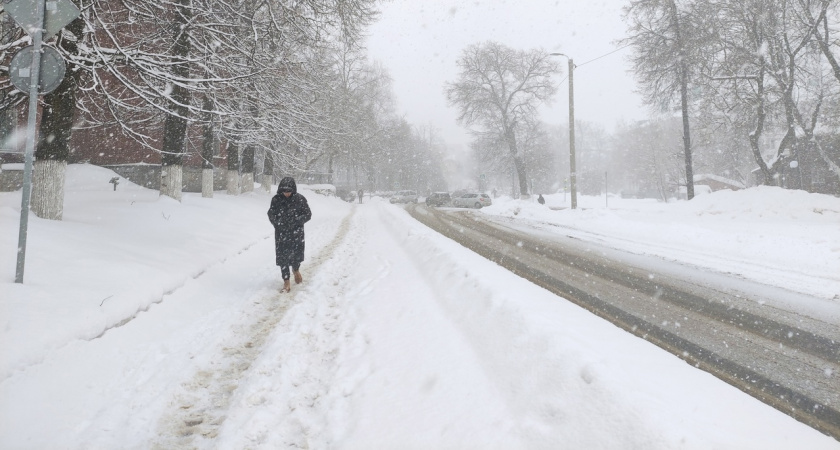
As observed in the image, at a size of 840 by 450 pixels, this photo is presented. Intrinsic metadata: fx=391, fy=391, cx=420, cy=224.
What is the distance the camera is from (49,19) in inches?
164

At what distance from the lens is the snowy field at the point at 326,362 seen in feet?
8.02

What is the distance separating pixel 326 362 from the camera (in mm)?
3686

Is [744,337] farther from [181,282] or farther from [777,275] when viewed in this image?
[181,282]

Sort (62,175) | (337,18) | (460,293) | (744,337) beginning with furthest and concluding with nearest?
(337,18) < (62,175) < (460,293) < (744,337)

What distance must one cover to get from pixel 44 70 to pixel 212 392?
3920 millimetres

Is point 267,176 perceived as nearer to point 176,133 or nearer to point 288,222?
point 176,133

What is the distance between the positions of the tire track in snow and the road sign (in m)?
3.78

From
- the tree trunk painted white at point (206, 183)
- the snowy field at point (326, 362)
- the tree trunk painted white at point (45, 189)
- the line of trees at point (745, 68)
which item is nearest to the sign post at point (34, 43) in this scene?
the snowy field at point (326, 362)

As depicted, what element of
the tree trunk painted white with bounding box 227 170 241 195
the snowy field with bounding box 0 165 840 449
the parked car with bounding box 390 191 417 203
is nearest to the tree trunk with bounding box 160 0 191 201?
the snowy field with bounding box 0 165 840 449

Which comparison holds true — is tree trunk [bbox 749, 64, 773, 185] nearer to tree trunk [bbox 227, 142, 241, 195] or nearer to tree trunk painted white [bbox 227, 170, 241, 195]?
tree trunk [bbox 227, 142, 241, 195]

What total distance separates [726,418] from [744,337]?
2.38 meters

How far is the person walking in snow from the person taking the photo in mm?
6387

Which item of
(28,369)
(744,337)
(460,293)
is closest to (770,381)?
(744,337)

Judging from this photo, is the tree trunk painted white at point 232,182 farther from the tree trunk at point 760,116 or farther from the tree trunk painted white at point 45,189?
the tree trunk at point 760,116
